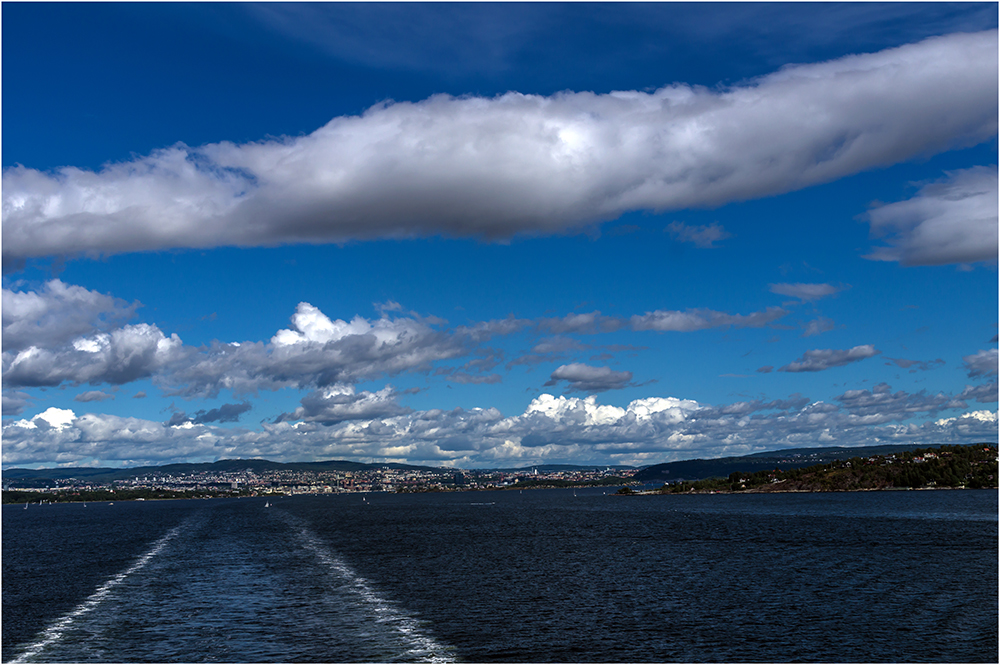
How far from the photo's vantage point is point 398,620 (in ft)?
170

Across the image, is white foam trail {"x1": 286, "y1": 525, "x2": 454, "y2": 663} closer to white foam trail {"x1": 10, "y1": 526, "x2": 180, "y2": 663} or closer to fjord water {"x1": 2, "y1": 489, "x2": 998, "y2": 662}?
fjord water {"x1": 2, "y1": 489, "x2": 998, "y2": 662}

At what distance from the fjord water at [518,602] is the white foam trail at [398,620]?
0.19m

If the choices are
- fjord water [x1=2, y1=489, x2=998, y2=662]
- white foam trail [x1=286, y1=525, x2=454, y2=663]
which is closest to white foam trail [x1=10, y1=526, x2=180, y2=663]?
fjord water [x1=2, y1=489, x2=998, y2=662]

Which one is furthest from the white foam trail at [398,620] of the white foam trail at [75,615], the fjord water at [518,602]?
the white foam trail at [75,615]

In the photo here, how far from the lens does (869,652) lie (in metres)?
41.6

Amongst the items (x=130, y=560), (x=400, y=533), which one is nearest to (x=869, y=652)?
(x=130, y=560)

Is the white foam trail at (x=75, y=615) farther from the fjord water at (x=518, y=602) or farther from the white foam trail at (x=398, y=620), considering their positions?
the white foam trail at (x=398, y=620)

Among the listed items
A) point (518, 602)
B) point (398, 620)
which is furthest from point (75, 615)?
point (518, 602)

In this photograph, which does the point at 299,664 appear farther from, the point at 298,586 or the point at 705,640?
the point at 298,586

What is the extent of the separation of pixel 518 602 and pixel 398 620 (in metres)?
11.3

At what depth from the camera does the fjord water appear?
43312mm

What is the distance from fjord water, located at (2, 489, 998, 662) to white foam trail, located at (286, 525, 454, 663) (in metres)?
0.19

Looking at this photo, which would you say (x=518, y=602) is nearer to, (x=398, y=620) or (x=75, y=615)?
(x=398, y=620)

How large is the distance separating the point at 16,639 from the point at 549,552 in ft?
215
